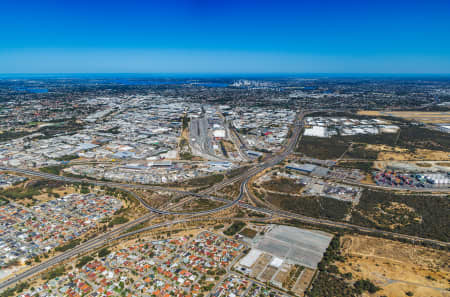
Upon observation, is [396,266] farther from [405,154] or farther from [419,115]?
[419,115]

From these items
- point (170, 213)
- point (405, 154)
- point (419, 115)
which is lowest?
point (170, 213)

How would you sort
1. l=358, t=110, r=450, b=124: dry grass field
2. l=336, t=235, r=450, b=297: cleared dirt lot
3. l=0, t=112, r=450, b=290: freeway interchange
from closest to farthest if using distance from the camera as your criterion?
l=336, t=235, r=450, b=297: cleared dirt lot → l=0, t=112, r=450, b=290: freeway interchange → l=358, t=110, r=450, b=124: dry grass field

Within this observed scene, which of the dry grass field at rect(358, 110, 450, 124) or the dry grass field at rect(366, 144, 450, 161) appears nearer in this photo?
the dry grass field at rect(366, 144, 450, 161)

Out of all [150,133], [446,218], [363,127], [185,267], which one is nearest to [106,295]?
[185,267]

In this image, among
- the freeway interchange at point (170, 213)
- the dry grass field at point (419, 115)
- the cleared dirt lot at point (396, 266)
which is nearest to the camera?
the cleared dirt lot at point (396, 266)

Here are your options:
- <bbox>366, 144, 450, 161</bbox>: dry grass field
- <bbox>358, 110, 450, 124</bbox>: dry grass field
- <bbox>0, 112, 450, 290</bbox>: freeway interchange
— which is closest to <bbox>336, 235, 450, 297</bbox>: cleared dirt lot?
<bbox>0, 112, 450, 290</bbox>: freeway interchange

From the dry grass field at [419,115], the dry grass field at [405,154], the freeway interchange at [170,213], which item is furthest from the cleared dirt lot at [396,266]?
the dry grass field at [419,115]

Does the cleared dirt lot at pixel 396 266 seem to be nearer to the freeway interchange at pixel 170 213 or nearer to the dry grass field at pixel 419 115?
the freeway interchange at pixel 170 213

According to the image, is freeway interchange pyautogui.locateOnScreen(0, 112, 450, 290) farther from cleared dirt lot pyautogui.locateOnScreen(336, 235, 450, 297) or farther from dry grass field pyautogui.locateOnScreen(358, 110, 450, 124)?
dry grass field pyautogui.locateOnScreen(358, 110, 450, 124)

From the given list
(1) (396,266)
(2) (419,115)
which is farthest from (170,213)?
(2) (419,115)
